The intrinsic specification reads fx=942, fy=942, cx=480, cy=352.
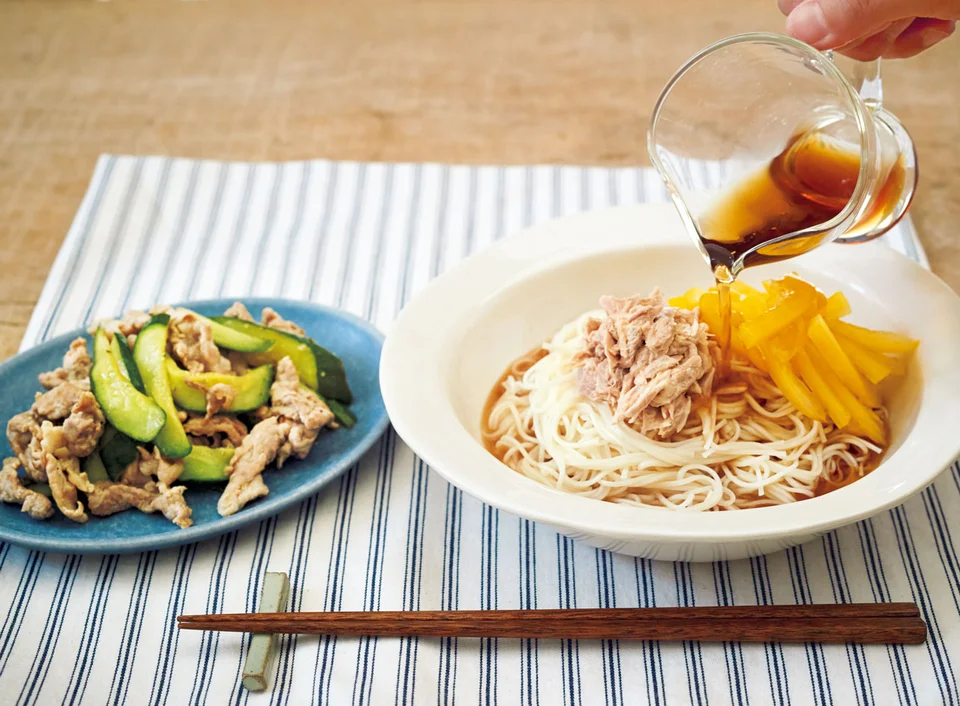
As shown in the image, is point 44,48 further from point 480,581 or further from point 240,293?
point 480,581

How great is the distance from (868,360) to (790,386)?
9.8 inches

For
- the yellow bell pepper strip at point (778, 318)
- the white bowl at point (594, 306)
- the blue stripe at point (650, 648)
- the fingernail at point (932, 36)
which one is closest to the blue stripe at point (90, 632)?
the white bowl at point (594, 306)

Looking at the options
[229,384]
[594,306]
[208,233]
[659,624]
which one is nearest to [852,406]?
[659,624]

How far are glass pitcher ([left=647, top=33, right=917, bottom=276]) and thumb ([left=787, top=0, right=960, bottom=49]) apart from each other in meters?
0.07

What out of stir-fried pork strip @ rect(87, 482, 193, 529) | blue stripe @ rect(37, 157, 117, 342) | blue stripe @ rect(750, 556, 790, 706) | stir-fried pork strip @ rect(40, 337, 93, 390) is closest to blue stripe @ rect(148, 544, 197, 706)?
stir-fried pork strip @ rect(87, 482, 193, 529)

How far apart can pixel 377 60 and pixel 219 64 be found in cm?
91

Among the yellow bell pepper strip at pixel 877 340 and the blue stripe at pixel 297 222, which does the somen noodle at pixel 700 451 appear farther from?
the blue stripe at pixel 297 222

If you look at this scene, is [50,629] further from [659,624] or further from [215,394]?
[659,624]

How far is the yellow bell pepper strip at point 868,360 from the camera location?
2596 mm

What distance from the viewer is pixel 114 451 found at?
2.66 m

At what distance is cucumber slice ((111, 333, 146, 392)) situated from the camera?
273cm

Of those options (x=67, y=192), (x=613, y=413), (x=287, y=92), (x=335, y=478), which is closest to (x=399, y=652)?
(x=335, y=478)

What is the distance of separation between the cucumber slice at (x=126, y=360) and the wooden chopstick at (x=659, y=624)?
760 mm

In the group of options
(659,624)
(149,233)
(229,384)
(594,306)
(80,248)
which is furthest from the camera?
(149,233)
